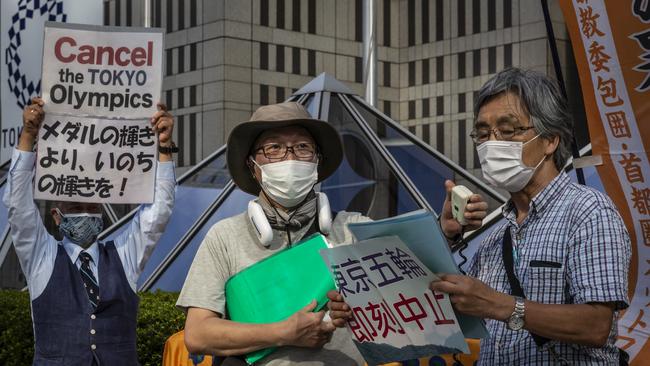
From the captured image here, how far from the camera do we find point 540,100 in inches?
120

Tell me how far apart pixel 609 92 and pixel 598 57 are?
17cm

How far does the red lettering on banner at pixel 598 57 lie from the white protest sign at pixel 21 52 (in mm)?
7438

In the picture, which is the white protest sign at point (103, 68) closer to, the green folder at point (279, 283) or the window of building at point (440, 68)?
the green folder at point (279, 283)

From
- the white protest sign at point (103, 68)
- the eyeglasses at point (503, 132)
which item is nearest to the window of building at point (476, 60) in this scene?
the white protest sign at point (103, 68)

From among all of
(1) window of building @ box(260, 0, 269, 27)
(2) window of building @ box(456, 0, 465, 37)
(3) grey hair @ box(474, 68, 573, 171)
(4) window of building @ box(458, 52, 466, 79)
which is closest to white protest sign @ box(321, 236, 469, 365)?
(3) grey hair @ box(474, 68, 573, 171)

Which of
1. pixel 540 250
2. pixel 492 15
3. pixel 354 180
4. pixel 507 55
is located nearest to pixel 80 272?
pixel 540 250

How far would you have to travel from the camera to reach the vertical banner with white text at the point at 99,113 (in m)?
5.43

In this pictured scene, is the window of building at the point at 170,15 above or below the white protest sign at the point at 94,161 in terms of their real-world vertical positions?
above

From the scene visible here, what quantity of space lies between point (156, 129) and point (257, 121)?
6.46 ft

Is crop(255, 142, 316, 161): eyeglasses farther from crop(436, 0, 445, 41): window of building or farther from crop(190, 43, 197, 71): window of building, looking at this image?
crop(436, 0, 445, 41): window of building

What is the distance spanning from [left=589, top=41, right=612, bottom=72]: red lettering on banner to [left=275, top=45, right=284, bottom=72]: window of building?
1372 centimetres

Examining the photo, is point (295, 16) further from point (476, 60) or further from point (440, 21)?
point (476, 60)

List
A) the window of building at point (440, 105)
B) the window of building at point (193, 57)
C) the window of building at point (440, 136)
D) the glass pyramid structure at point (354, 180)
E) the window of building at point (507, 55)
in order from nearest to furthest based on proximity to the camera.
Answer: the glass pyramid structure at point (354, 180), the window of building at point (193, 57), the window of building at point (507, 55), the window of building at point (440, 105), the window of building at point (440, 136)

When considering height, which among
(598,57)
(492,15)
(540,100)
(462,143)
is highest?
(492,15)
